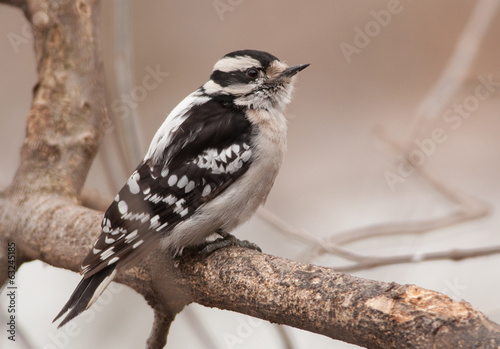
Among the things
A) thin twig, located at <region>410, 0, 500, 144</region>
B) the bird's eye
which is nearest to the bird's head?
the bird's eye

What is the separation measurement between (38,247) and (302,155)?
14.3 ft

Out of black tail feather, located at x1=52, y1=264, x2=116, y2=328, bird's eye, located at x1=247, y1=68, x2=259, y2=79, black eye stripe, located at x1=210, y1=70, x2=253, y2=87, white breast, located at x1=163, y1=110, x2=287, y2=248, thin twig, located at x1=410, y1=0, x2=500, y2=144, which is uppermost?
thin twig, located at x1=410, y1=0, x2=500, y2=144

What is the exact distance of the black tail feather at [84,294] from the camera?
101 inches

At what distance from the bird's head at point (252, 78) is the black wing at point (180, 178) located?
0.25m

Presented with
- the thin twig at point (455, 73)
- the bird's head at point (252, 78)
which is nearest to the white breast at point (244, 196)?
the bird's head at point (252, 78)

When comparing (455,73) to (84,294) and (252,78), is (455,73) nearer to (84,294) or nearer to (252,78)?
(252,78)

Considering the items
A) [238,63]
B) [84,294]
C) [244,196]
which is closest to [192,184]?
[244,196]

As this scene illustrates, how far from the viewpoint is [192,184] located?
9.83ft

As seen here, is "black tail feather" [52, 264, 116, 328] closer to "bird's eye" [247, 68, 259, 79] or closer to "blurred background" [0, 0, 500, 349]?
"bird's eye" [247, 68, 259, 79]

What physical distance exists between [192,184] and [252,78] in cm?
80

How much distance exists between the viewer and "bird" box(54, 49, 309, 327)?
9.02 ft

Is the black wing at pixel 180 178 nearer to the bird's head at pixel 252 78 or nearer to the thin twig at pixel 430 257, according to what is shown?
the bird's head at pixel 252 78

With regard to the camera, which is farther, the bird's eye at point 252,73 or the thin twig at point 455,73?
the bird's eye at point 252,73
